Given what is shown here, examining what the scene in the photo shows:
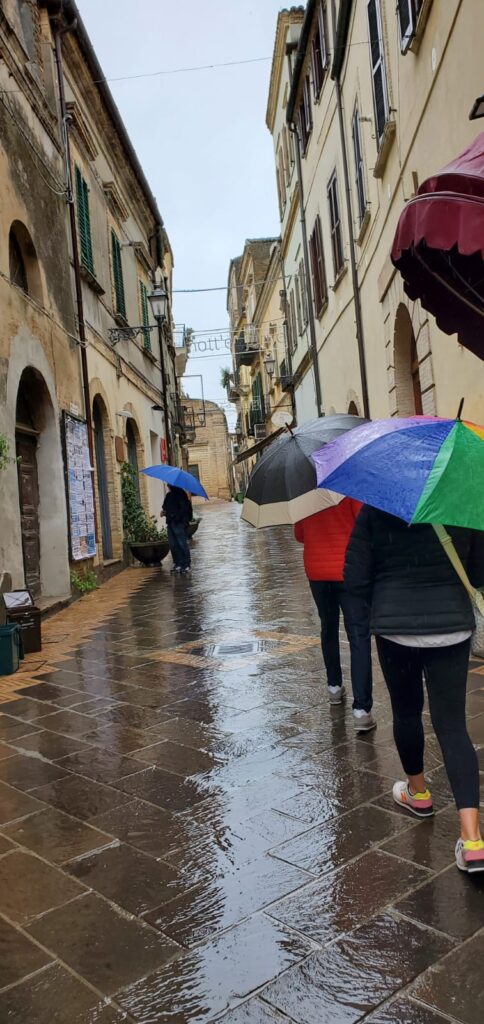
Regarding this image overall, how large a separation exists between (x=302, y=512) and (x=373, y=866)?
2064 mm

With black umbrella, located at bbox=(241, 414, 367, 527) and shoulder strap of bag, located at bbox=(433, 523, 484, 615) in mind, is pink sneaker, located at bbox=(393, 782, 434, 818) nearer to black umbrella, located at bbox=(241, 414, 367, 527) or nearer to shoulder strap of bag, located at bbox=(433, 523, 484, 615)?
shoulder strap of bag, located at bbox=(433, 523, 484, 615)

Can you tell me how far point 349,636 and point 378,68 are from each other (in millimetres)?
8073

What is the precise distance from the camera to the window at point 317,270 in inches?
660

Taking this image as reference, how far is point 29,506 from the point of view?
1035 cm

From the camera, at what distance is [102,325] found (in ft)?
47.6

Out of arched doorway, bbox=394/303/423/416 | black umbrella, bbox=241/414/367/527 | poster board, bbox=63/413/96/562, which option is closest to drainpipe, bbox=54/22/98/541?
poster board, bbox=63/413/96/562

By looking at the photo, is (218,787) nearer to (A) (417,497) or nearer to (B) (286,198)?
(A) (417,497)

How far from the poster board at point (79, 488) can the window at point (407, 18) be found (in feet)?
19.8

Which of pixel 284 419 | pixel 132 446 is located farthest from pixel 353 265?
pixel 284 419

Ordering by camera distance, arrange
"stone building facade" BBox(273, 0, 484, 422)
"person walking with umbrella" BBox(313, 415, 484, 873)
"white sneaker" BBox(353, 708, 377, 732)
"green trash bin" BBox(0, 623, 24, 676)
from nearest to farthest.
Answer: "person walking with umbrella" BBox(313, 415, 484, 873)
"white sneaker" BBox(353, 708, 377, 732)
"green trash bin" BBox(0, 623, 24, 676)
"stone building facade" BBox(273, 0, 484, 422)

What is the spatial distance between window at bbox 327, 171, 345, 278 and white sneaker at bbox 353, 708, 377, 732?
36.2 feet

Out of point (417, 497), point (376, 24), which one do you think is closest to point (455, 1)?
point (376, 24)

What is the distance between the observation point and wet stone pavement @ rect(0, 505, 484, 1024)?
2236 mm

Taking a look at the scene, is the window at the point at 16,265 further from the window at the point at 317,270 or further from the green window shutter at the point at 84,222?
the window at the point at 317,270
